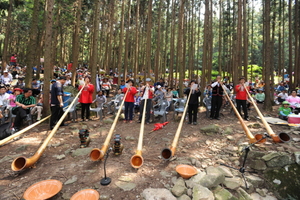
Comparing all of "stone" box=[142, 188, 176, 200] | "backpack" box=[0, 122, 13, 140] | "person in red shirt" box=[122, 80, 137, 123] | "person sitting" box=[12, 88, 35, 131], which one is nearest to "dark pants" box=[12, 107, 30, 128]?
"person sitting" box=[12, 88, 35, 131]

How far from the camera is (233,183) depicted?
11.6ft

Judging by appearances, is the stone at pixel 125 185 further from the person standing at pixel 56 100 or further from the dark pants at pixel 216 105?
the dark pants at pixel 216 105

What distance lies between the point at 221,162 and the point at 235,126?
3.17m

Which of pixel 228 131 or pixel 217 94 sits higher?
pixel 217 94

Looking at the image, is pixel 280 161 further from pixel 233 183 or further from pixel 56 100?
pixel 56 100

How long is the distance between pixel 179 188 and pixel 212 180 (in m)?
0.68

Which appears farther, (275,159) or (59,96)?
(59,96)

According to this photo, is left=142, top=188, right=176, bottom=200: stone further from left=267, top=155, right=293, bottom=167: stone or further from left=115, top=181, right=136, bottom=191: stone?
left=267, top=155, right=293, bottom=167: stone

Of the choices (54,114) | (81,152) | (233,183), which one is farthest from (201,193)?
(54,114)

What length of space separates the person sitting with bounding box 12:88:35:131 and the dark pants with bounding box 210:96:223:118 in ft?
23.7

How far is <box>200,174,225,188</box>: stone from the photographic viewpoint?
11.0ft

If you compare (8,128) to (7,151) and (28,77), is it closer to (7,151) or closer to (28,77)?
(7,151)

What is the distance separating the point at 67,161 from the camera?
4.10 m

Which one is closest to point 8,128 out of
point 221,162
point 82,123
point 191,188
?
point 82,123
